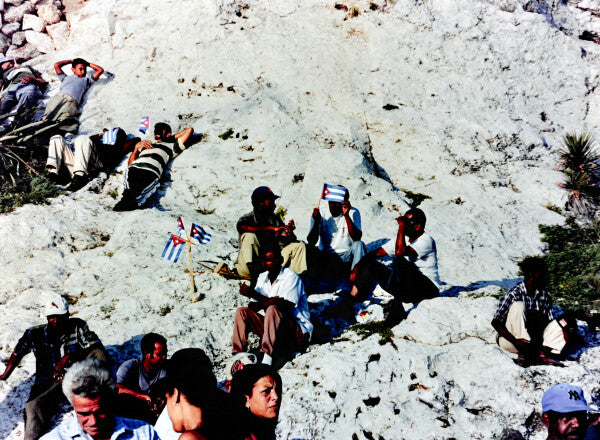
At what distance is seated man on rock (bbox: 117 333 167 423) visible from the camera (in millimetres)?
5734

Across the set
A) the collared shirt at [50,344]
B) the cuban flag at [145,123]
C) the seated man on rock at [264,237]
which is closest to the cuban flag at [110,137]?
the cuban flag at [145,123]

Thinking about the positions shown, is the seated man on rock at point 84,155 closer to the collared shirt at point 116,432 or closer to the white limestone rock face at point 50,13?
the white limestone rock face at point 50,13

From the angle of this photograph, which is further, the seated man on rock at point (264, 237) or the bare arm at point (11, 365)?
the seated man on rock at point (264, 237)

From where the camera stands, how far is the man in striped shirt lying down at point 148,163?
32.0 ft

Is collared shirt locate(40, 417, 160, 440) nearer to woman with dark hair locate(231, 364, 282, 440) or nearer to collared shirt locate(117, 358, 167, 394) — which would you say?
woman with dark hair locate(231, 364, 282, 440)

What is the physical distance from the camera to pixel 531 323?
579 cm

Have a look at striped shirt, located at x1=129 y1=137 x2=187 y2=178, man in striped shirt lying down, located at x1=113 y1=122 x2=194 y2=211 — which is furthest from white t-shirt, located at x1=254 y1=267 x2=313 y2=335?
striped shirt, located at x1=129 y1=137 x2=187 y2=178

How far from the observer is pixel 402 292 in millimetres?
7043

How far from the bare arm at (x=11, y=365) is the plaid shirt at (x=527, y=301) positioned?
19.3 ft

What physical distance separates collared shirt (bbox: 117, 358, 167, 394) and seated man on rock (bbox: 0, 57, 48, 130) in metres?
8.66

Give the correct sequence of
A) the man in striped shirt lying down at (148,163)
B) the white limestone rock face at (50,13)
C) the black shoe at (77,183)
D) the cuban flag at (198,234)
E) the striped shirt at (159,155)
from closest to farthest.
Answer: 1. the cuban flag at (198,234)
2. the man in striped shirt lying down at (148,163)
3. the striped shirt at (159,155)
4. the black shoe at (77,183)
5. the white limestone rock face at (50,13)

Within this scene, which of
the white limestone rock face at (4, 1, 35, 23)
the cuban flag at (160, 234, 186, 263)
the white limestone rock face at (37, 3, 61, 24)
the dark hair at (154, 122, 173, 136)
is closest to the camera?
the cuban flag at (160, 234, 186, 263)

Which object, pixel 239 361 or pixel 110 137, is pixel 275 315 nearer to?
pixel 239 361

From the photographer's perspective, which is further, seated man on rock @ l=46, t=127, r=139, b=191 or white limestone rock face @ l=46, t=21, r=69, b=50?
white limestone rock face @ l=46, t=21, r=69, b=50
